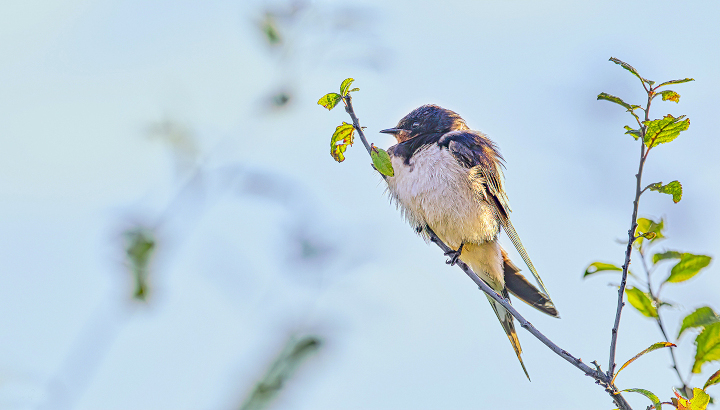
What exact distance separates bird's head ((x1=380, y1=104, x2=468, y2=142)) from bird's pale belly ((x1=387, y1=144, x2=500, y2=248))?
1.31 ft

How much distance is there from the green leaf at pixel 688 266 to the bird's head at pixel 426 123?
272 centimetres

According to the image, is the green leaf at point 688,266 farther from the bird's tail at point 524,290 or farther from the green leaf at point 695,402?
the bird's tail at point 524,290

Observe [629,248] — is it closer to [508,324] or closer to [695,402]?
[695,402]

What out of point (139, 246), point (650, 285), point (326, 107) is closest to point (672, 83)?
point (650, 285)

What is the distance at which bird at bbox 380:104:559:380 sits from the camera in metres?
5.27

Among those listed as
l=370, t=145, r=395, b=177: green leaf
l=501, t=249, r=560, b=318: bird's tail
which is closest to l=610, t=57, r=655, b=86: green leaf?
l=370, t=145, r=395, b=177: green leaf

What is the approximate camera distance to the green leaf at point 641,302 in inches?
132

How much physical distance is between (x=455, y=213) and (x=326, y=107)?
2.20m

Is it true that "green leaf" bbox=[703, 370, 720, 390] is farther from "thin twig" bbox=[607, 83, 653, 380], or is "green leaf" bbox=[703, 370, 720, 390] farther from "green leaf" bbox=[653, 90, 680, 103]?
"green leaf" bbox=[653, 90, 680, 103]

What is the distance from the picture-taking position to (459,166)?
5398 millimetres

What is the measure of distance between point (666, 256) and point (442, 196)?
80.9 inches

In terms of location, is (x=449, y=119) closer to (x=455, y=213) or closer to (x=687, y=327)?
(x=455, y=213)

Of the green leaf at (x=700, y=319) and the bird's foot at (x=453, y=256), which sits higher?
the bird's foot at (x=453, y=256)

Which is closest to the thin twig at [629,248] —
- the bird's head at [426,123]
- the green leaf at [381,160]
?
the green leaf at [381,160]
